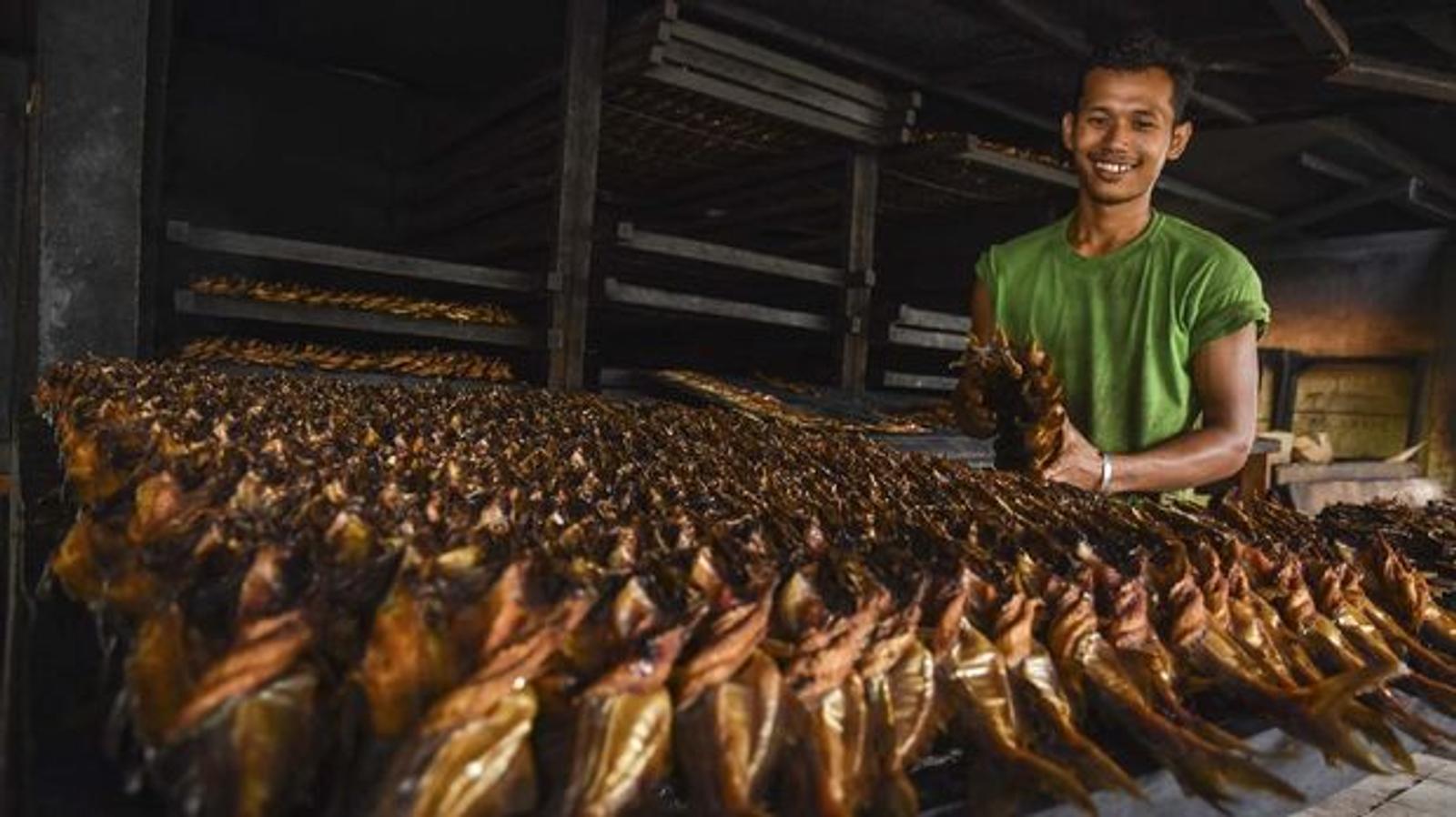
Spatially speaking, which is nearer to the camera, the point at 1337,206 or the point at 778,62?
the point at 778,62

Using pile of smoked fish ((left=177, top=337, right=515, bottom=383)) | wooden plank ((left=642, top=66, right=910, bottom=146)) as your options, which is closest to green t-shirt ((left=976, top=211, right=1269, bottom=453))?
wooden plank ((left=642, top=66, right=910, bottom=146))

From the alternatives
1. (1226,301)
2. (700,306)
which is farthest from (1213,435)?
(700,306)

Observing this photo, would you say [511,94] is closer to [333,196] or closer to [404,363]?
[404,363]

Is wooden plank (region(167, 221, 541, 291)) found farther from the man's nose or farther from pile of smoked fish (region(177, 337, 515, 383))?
the man's nose

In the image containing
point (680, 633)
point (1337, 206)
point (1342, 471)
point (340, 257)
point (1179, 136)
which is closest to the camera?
point (680, 633)

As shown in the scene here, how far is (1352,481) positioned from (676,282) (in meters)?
7.57

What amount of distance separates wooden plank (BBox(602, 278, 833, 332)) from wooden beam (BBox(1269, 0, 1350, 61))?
363 cm

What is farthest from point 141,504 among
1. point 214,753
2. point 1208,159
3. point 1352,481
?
point 1352,481

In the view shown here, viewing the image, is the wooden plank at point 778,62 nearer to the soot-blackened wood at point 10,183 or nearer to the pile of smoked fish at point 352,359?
the pile of smoked fish at point 352,359

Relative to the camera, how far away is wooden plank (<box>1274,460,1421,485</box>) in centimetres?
948

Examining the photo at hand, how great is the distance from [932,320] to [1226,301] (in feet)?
13.9

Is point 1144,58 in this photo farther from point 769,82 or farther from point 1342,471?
point 1342,471

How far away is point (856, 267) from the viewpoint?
7770 mm

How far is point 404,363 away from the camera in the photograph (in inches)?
261
